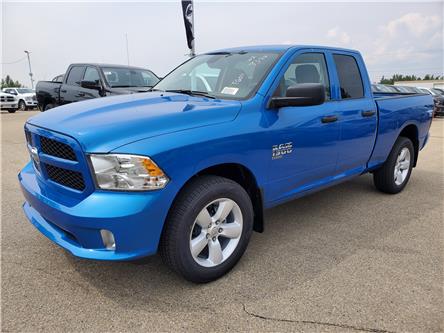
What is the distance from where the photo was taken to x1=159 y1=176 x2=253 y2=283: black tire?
241 centimetres

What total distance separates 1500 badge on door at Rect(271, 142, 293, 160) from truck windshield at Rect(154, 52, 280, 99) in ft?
1.65

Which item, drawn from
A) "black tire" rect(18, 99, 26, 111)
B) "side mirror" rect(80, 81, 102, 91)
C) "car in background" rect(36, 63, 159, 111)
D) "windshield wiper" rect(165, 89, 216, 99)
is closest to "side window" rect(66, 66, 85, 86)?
"car in background" rect(36, 63, 159, 111)

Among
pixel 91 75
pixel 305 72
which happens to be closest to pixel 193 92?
pixel 305 72

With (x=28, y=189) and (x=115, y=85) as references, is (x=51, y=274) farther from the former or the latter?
(x=115, y=85)

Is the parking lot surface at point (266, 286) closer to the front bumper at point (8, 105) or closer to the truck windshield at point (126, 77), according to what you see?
the truck windshield at point (126, 77)

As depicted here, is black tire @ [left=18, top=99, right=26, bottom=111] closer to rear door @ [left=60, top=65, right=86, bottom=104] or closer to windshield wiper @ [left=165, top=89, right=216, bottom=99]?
rear door @ [left=60, top=65, right=86, bottom=104]

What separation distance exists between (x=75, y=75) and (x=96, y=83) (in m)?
1.43

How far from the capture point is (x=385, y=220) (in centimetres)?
402

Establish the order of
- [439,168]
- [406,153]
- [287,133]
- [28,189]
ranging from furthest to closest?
[439,168]
[406,153]
[287,133]
[28,189]

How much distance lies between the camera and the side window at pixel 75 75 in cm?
875

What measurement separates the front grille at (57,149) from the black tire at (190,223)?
76cm

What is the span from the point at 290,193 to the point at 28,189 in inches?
87.3

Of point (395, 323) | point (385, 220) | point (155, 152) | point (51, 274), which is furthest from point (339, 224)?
point (51, 274)

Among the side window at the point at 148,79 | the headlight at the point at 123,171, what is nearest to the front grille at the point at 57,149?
the headlight at the point at 123,171
